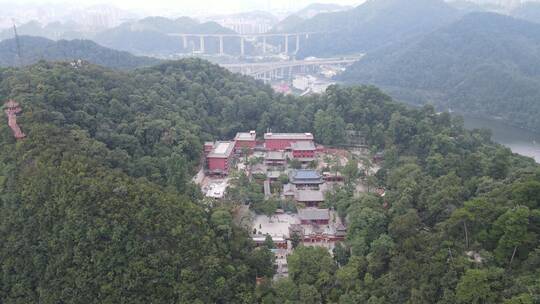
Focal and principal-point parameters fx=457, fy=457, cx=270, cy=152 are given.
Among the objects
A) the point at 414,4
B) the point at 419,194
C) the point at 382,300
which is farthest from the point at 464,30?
the point at 382,300

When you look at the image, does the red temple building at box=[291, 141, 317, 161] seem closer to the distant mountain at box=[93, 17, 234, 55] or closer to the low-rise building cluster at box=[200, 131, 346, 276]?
the low-rise building cluster at box=[200, 131, 346, 276]

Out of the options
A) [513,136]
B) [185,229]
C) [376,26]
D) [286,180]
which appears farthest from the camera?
[376,26]

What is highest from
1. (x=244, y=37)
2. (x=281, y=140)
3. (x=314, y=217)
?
(x=244, y=37)

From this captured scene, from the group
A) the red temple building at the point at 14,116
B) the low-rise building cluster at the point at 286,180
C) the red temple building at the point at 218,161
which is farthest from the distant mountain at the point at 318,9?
the red temple building at the point at 14,116

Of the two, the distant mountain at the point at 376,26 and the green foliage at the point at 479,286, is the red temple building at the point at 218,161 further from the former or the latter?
the distant mountain at the point at 376,26

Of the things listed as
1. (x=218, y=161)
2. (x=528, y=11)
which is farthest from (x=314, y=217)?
(x=528, y=11)

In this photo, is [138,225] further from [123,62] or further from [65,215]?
[123,62]

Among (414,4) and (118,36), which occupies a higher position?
(414,4)

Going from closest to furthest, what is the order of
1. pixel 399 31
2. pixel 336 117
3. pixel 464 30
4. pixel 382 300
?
pixel 382 300 < pixel 336 117 < pixel 464 30 < pixel 399 31

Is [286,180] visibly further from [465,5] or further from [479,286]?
[465,5]
